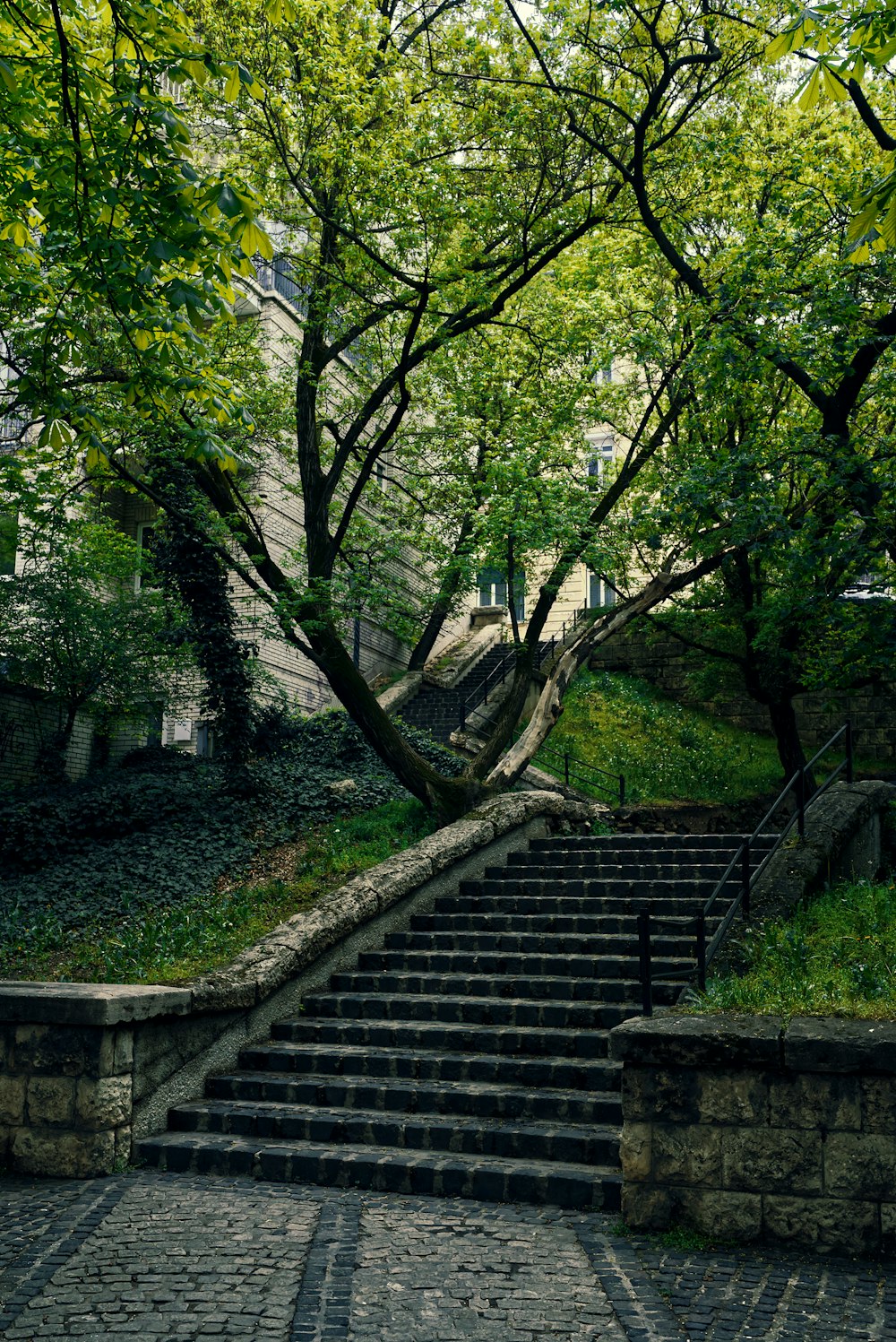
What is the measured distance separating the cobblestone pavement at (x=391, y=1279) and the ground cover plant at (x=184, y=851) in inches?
112

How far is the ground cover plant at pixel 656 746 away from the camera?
18078 millimetres

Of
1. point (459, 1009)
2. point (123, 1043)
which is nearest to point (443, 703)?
point (459, 1009)

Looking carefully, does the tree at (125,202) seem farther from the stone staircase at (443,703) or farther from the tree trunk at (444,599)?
the stone staircase at (443,703)

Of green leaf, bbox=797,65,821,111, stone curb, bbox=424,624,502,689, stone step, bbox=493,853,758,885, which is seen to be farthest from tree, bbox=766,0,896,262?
stone curb, bbox=424,624,502,689

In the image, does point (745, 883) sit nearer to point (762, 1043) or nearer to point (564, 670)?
point (762, 1043)

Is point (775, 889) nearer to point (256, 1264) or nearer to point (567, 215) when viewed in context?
point (256, 1264)

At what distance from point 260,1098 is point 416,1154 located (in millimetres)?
1583

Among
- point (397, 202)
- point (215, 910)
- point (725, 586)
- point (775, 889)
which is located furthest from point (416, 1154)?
point (725, 586)

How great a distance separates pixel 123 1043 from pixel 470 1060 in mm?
2424

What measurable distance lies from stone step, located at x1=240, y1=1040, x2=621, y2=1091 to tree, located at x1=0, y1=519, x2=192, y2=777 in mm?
8277

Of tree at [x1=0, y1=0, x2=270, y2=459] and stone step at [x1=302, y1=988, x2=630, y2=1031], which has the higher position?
tree at [x1=0, y1=0, x2=270, y2=459]

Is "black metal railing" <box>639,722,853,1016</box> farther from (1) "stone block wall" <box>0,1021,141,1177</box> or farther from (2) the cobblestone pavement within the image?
(1) "stone block wall" <box>0,1021,141,1177</box>

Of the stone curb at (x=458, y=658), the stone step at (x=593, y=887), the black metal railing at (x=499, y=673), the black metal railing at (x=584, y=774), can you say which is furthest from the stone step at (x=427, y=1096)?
the stone curb at (x=458, y=658)

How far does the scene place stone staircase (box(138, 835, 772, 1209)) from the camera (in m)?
6.69
